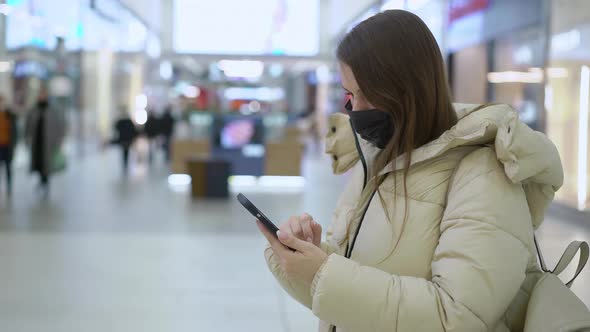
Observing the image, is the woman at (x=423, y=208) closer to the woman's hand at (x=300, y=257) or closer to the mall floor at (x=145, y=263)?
the woman's hand at (x=300, y=257)

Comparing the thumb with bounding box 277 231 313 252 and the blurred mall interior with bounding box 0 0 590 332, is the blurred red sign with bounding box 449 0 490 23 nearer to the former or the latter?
the blurred mall interior with bounding box 0 0 590 332

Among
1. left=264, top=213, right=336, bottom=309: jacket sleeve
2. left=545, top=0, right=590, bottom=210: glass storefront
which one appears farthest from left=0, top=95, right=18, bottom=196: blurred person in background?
left=264, top=213, right=336, bottom=309: jacket sleeve

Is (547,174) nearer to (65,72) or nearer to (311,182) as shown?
(311,182)

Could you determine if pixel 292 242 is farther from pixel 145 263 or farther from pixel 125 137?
pixel 125 137

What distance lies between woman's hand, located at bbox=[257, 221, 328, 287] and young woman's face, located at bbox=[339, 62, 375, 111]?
0.33m

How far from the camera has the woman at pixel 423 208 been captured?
1.51 meters

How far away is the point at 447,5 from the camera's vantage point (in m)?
16.9

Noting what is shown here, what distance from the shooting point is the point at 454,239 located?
153cm

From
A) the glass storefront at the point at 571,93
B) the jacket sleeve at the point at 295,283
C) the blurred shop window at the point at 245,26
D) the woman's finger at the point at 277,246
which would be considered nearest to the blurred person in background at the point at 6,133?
the glass storefront at the point at 571,93

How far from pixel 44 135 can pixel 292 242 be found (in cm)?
1245

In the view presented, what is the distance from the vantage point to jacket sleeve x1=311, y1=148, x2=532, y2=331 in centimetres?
150

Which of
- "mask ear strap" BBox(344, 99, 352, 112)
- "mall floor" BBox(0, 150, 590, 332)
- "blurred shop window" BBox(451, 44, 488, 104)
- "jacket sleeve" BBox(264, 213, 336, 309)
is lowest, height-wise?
"mall floor" BBox(0, 150, 590, 332)

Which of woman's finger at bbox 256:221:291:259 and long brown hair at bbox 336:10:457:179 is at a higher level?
long brown hair at bbox 336:10:457:179

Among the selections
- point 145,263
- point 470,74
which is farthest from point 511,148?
point 470,74
